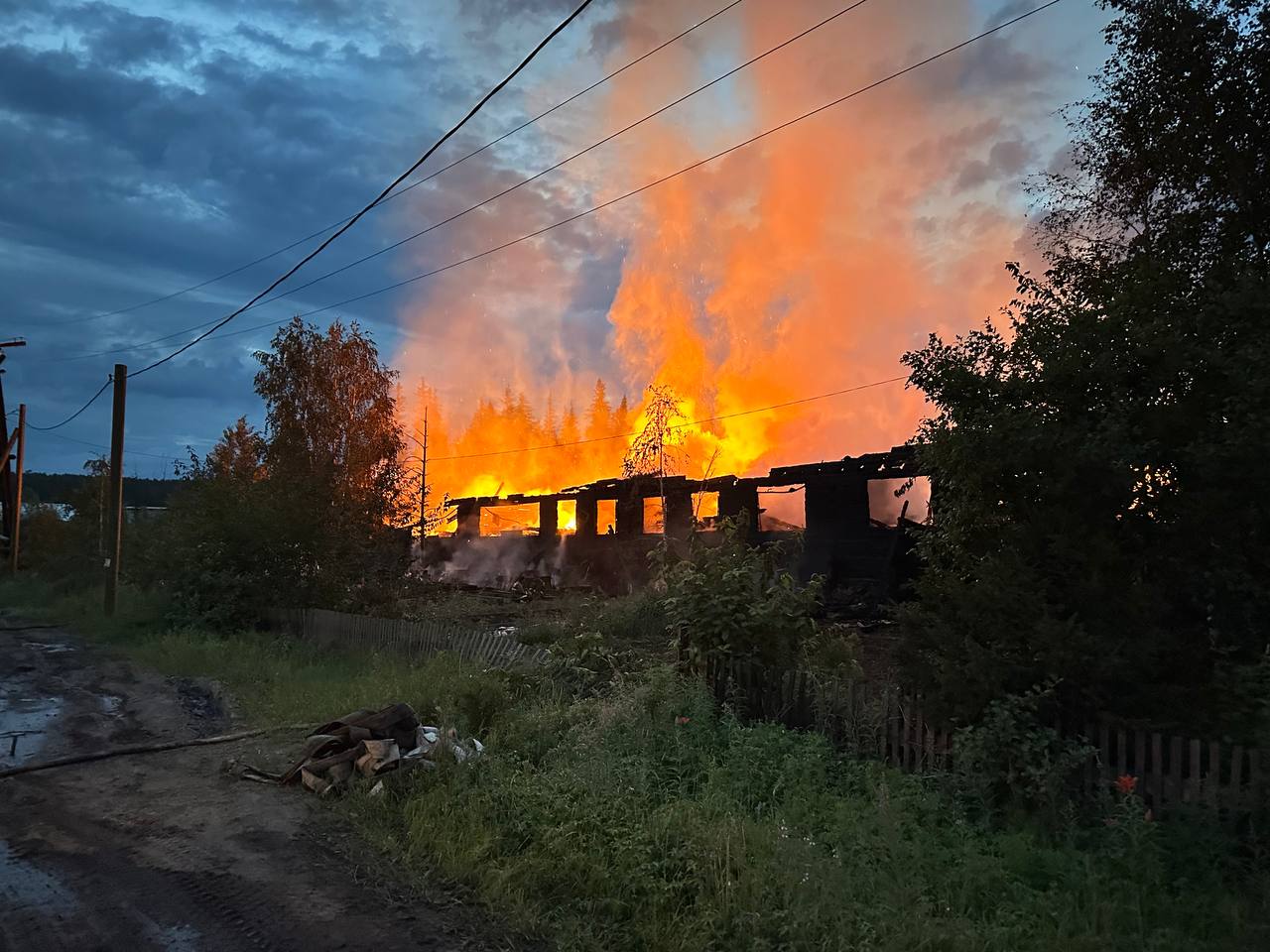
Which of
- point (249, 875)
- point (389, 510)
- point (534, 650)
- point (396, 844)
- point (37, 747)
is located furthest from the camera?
point (389, 510)

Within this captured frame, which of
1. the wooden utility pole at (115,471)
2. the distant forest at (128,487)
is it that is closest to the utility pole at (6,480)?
the wooden utility pole at (115,471)

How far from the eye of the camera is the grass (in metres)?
4.29

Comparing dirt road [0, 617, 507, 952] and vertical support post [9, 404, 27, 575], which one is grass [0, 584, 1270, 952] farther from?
vertical support post [9, 404, 27, 575]

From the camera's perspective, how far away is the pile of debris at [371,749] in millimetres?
7273

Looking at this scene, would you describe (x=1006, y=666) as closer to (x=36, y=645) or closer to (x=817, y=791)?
(x=817, y=791)

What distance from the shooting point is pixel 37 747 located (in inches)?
368

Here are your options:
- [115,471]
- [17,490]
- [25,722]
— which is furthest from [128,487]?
[25,722]

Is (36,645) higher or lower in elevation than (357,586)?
lower

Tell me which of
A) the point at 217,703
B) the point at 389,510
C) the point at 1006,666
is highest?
the point at 389,510

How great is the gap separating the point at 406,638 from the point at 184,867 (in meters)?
8.25

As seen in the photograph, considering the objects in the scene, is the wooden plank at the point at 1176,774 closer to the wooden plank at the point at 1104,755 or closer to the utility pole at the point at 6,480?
the wooden plank at the point at 1104,755

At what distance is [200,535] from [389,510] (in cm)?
441

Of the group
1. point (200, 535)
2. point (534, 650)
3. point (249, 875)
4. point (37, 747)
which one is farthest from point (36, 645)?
point (249, 875)

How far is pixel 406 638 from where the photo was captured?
13.8 m
